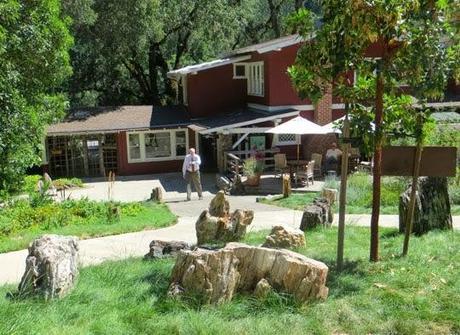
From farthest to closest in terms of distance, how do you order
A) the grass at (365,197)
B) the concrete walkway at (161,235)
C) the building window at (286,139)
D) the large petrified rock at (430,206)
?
the building window at (286,139)
the grass at (365,197)
the concrete walkway at (161,235)
the large petrified rock at (430,206)

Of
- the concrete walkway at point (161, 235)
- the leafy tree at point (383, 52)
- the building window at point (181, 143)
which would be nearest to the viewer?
the leafy tree at point (383, 52)

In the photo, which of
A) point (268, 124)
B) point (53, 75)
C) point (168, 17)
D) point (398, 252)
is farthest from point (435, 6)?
point (168, 17)

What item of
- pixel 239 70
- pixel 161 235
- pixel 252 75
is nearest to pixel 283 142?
pixel 252 75

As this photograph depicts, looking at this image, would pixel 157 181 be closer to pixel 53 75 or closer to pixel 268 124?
pixel 268 124

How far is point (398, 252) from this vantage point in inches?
317

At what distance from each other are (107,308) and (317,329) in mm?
2104

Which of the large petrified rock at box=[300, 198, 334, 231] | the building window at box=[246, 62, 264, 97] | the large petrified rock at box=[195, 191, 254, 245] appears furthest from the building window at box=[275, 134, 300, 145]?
the large petrified rock at box=[195, 191, 254, 245]

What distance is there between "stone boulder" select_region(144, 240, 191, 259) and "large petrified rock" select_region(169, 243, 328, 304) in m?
2.68

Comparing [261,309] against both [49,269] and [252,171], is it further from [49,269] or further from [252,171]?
[252,171]

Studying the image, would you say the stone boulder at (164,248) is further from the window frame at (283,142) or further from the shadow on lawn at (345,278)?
the window frame at (283,142)

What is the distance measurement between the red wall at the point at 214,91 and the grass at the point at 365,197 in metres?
11.4

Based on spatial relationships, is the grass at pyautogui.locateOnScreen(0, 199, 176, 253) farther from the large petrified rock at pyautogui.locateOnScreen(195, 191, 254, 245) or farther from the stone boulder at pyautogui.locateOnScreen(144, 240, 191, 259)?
the stone boulder at pyautogui.locateOnScreen(144, 240, 191, 259)

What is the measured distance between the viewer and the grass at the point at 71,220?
12.3 metres

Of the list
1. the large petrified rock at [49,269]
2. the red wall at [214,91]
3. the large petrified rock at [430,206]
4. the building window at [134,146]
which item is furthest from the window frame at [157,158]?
the large petrified rock at [49,269]
